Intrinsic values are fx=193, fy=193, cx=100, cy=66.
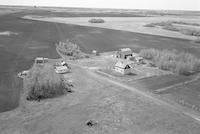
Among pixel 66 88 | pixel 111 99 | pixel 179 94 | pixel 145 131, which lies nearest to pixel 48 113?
pixel 66 88

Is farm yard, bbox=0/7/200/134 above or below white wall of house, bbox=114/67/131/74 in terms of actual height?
below

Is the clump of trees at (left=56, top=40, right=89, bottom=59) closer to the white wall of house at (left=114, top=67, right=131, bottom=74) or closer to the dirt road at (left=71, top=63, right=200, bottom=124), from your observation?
the dirt road at (left=71, top=63, right=200, bottom=124)

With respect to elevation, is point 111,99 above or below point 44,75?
below

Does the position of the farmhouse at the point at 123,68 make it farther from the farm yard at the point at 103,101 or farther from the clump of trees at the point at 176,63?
the clump of trees at the point at 176,63

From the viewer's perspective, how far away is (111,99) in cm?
2748

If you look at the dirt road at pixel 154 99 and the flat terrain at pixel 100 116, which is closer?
the flat terrain at pixel 100 116

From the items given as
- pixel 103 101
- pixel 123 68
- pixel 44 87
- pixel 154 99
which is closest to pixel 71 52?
pixel 123 68

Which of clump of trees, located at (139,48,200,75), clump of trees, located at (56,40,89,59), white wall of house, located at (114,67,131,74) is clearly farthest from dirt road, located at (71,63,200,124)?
clump of trees, located at (139,48,200,75)

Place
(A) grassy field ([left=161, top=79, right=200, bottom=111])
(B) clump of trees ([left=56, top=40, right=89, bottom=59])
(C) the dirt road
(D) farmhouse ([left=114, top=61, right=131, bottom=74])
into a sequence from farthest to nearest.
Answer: (B) clump of trees ([left=56, top=40, right=89, bottom=59]), (D) farmhouse ([left=114, top=61, right=131, bottom=74]), (A) grassy field ([left=161, top=79, right=200, bottom=111]), (C) the dirt road

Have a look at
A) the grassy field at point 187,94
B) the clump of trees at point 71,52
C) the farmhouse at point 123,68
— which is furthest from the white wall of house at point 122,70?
the clump of trees at point 71,52

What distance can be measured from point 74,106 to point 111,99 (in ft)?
17.9

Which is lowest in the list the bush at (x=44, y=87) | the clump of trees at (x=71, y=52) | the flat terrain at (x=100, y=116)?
the flat terrain at (x=100, y=116)

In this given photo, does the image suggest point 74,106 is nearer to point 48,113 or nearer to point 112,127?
point 48,113

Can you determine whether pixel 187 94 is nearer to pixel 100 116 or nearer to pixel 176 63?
pixel 176 63
